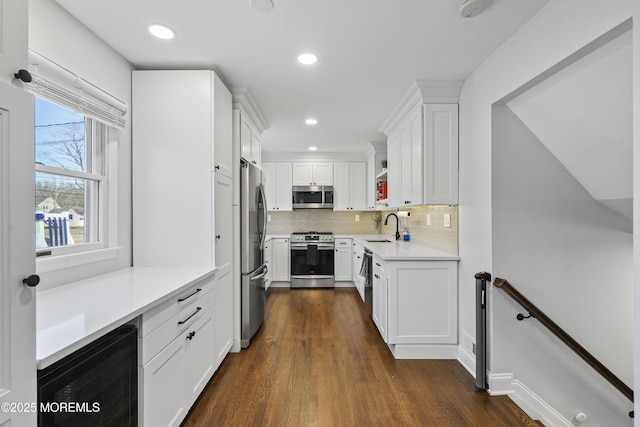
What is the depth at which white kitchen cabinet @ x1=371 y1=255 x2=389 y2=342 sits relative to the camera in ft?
9.40

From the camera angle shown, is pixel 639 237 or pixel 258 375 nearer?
pixel 639 237

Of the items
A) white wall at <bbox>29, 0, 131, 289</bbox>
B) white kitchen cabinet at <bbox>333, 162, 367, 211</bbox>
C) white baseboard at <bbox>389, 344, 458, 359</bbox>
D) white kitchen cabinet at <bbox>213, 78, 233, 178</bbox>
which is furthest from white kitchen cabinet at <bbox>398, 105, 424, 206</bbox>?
white wall at <bbox>29, 0, 131, 289</bbox>

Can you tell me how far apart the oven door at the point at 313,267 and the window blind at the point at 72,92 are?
3538 mm

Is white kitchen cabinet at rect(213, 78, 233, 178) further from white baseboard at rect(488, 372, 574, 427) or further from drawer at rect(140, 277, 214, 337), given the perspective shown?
white baseboard at rect(488, 372, 574, 427)

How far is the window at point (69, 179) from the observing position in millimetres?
1635

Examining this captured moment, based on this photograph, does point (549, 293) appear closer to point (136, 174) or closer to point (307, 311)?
point (307, 311)

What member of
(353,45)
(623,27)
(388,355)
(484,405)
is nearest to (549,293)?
(484,405)

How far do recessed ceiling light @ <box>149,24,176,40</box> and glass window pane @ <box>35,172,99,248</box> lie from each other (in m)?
1.05

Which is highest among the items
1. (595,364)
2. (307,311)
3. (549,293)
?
(549,293)

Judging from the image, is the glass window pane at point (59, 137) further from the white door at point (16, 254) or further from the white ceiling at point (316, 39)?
the white door at point (16, 254)

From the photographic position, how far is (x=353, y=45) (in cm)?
205

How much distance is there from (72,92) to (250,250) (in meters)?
1.79

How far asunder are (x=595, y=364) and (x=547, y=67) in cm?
203

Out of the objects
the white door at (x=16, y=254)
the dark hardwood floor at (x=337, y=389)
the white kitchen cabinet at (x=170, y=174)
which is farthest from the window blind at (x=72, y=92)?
the dark hardwood floor at (x=337, y=389)
